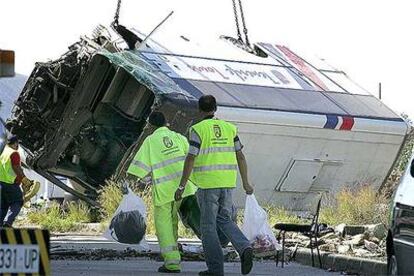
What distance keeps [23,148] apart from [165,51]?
3.16 m

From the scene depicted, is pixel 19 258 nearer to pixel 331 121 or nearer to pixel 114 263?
pixel 114 263

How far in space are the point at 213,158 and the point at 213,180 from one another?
22 cm

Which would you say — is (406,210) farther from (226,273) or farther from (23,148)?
(23,148)

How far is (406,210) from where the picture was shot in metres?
9.37

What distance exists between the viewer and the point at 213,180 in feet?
37.9

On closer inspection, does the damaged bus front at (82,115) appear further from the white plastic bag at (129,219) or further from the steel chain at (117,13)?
the white plastic bag at (129,219)

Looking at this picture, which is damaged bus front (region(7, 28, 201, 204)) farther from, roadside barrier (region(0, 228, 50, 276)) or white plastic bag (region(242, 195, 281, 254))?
roadside barrier (region(0, 228, 50, 276))

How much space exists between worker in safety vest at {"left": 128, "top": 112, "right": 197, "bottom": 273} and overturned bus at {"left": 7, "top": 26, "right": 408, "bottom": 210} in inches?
274

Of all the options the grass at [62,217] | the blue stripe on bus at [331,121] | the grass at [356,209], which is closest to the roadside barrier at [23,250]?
the grass at [356,209]

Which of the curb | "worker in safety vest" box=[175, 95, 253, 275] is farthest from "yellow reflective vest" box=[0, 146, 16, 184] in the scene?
"worker in safety vest" box=[175, 95, 253, 275]

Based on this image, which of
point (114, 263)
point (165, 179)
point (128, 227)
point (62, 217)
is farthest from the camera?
point (62, 217)

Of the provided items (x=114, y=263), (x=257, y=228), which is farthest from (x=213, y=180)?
(x=114, y=263)

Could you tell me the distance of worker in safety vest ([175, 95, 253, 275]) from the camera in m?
11.5

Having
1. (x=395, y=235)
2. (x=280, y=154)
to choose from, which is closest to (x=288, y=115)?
(x=280, y=154)
